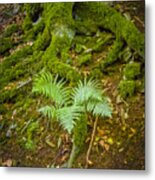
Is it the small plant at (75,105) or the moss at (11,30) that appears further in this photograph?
the moss at (11,30)

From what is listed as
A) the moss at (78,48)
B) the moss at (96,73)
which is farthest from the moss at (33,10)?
the moss at (96,73)

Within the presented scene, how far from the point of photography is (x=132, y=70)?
2207mm

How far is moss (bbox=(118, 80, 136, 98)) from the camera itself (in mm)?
2199

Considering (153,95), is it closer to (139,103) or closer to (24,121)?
(139,103)

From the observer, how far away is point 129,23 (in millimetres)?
2232

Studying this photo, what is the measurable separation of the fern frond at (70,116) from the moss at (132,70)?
29 cm

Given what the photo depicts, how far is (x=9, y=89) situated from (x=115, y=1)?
0.73 m

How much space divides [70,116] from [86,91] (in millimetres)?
154

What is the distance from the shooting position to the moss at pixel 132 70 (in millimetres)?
2201

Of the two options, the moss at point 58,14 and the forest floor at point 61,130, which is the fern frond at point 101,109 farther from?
the moss at point 58,14

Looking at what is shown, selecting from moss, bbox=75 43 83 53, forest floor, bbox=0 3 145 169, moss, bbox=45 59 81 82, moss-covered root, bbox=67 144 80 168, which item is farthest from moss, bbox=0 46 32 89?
moss-covered root, bbox=67 144 80 168

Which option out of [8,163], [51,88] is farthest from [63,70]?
[8,163]

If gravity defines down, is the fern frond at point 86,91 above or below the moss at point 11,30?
below

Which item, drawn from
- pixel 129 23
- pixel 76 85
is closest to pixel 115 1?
pixel 129 23
